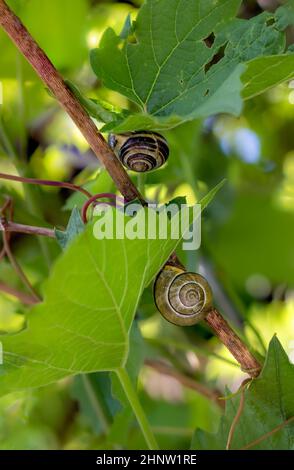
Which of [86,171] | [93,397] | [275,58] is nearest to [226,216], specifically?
[86,171]

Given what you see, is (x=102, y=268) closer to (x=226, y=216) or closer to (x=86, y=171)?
(x=86, y=171)

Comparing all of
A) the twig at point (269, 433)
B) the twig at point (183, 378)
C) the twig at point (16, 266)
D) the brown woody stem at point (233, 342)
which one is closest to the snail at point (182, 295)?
the brown woody stem at point (233, 342)

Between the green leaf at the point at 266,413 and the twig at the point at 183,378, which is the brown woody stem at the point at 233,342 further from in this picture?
the twig at the point at 183,378

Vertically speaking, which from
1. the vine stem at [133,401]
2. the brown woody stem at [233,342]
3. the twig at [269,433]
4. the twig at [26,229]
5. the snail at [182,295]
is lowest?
the twig at [269,433]

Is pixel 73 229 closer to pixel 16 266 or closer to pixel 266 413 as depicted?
pixel 266 413

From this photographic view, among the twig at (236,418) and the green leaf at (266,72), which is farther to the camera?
the twig at (236,418)

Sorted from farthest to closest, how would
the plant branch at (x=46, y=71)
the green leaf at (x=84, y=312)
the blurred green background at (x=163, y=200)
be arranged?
the blurred green background at (x=163, y=200), the plant branch at (x=46, y=71), the green leaf at (x=84, y=312)
